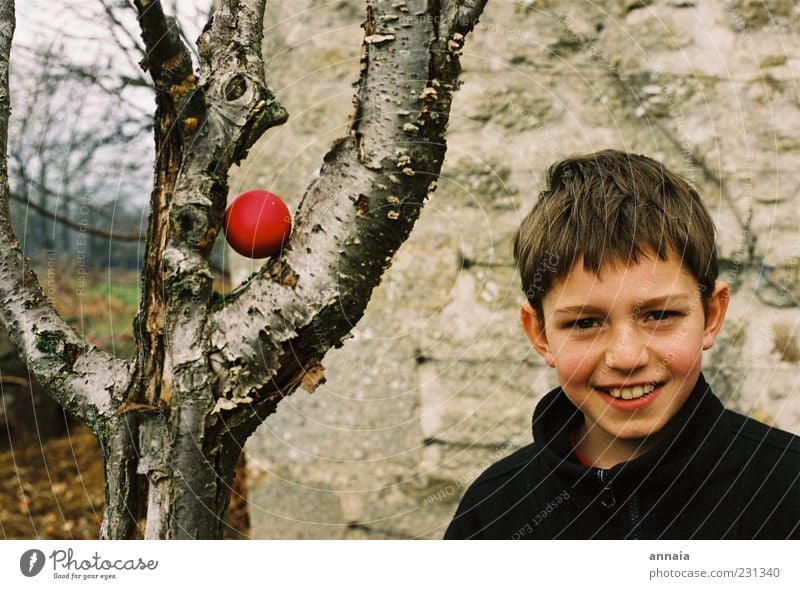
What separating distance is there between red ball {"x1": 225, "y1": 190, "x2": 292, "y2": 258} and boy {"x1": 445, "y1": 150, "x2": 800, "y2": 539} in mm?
302

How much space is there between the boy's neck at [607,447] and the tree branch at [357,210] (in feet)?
1.15

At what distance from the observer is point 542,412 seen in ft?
2.91

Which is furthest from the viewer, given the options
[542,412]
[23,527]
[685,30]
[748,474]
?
[23,527]

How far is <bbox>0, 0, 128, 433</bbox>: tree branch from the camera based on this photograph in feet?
2.28

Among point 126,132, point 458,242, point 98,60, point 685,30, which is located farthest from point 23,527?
point 685,30

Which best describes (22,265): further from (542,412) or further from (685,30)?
(685,30)

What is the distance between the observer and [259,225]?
0.71m

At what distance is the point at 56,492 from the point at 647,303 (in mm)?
1864

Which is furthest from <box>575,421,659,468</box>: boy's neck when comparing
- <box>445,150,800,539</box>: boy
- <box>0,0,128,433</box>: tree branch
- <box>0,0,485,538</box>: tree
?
<box>0,0,128,433</box>: tree branch

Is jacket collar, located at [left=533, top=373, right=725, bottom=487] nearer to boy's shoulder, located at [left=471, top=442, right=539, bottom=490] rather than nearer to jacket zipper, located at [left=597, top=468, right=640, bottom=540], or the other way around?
jacket zipper, located at [left=597, top=468, right=640, bottom=540]

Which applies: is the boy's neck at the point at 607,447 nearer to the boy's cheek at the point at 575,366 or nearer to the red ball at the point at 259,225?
the boy's cheek at the point at 575,366
